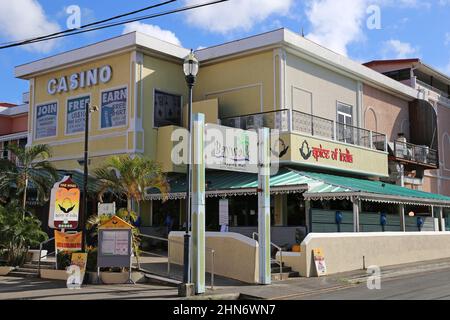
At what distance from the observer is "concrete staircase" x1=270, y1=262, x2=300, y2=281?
1675 centimetres

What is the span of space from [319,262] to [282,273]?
138cm

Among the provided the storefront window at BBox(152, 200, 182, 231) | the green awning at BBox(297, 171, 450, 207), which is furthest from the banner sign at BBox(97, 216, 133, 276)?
the storefront window at BBox(152, 200, 182, 231)

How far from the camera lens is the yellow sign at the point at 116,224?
16125mm

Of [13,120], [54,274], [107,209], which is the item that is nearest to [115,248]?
[107,209]

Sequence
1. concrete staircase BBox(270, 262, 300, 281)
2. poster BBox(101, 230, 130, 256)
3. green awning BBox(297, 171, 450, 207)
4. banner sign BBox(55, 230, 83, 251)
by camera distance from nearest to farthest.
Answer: poster BBox(101, 230, 130, 256), concrete staircase BBox(270, 262, 300, 281), banner sign BBox(55, 230, 83, 251), green awning BBox(297, 171, 450, 207)

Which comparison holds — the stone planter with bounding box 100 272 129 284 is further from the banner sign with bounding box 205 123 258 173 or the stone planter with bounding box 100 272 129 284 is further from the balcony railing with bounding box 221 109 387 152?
the balcony railing with bounding box 221 109 387 152

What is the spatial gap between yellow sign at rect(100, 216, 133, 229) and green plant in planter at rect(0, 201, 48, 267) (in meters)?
3.84

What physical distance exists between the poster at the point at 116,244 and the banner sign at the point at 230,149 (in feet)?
10.6

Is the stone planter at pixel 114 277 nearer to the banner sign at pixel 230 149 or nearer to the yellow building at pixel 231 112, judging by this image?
the banner sign at pixel 230 149

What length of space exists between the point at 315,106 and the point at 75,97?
36.4 ft

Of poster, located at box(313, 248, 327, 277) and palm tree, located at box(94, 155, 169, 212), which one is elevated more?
palm tree, located at box(94, 155, 169, 212)
